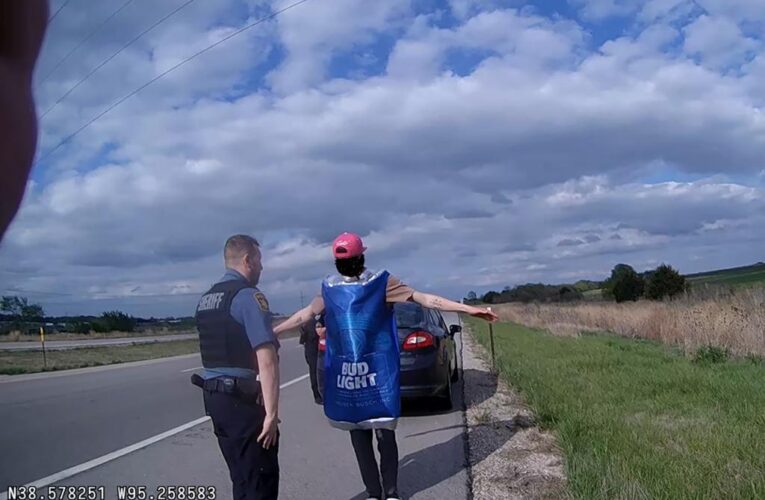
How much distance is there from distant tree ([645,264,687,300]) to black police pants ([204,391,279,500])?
50.3 meters

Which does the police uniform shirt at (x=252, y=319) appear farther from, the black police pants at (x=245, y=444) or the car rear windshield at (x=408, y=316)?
the car rear windshield at (x=408, y=316)

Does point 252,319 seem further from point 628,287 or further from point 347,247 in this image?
point 628,287

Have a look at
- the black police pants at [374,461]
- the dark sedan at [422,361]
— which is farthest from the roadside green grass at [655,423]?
the black police pants at [374,461]

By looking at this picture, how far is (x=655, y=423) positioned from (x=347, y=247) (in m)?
4.42

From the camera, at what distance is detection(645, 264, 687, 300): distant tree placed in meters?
51.6

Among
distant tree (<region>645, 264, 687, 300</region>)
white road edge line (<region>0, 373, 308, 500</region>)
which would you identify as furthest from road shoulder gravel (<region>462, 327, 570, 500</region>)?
distant tree (<region>645, 264, 687, 300</region>)

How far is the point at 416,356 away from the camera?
385 inches

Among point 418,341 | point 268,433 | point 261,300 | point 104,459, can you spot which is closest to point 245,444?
point 268,433

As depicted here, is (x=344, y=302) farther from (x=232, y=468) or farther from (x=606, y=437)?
(x=606, y=437)

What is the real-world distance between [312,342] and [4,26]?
29.7 ft

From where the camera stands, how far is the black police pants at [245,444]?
4305mm

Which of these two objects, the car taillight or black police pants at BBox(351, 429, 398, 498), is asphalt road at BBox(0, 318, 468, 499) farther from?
the car taillight

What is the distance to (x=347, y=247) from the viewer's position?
17.3ft

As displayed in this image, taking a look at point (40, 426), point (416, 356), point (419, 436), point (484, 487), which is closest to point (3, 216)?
point (484, 487)
